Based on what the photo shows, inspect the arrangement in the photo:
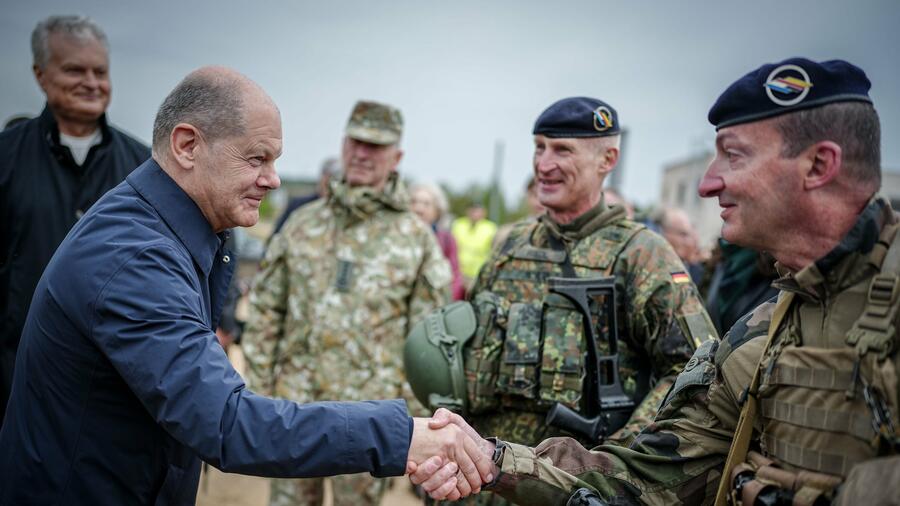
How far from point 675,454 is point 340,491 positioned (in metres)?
2.71

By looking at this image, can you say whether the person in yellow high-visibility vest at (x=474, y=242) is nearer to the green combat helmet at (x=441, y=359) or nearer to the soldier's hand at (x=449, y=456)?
the green combat helmet at (x=441, y=359)

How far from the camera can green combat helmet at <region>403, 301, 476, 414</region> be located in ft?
11.0

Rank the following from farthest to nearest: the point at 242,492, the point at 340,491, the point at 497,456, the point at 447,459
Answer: the point at 242,492 → the point at 340,491 → the point at 497,456 → the point at 447,459

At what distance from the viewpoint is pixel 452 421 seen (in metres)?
2.54

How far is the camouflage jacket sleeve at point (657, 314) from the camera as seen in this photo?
3016 mm

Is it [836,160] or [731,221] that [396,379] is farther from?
[836,160]

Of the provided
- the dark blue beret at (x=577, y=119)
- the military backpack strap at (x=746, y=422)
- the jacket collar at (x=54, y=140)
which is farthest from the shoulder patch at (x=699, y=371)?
the jacket collar at (x=54, y=140)

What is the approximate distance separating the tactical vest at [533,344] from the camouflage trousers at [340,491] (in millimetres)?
1326

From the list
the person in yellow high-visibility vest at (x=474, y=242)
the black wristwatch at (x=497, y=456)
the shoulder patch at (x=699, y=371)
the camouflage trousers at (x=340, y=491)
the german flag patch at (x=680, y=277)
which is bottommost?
the camouflage trousers at (x=340, y=491)

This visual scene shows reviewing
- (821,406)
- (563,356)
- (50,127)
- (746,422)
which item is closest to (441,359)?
(563,356)

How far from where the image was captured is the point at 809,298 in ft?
6.66

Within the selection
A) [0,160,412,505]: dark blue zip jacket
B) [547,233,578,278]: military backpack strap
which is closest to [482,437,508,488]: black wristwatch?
[0,160,412,505]: dark blue zip jacket

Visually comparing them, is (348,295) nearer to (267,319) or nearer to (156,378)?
(267,319)

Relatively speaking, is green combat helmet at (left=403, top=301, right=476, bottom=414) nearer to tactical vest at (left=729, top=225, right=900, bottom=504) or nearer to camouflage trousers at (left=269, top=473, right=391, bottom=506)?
camouflage trousers at (left=269, top=473, right=391, bottom=506)
